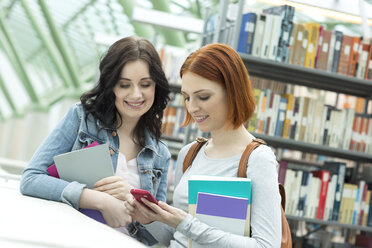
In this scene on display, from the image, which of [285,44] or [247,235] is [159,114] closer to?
[247,235]

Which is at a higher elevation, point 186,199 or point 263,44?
point 263,44

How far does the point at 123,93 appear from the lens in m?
1.82

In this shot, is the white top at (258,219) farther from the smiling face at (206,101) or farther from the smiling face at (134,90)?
the smiling face at (134,90)

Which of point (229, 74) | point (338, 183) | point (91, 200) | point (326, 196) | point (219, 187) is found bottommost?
point (326, 196)

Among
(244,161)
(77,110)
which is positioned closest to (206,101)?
(244,161)

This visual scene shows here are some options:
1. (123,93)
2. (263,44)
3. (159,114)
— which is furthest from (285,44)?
(123,93)

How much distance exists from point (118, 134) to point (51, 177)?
375 millimetres

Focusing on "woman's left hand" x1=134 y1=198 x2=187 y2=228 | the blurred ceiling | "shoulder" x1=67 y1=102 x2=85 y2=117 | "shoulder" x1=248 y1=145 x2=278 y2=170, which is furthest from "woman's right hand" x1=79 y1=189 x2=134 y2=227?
the blurred ceiling

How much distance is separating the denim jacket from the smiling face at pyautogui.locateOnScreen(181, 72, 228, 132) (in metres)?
0.34

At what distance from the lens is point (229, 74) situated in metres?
1.59

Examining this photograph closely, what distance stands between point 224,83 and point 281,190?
407mm

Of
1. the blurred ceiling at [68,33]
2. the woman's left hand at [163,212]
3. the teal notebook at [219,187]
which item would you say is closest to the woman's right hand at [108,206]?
the woman's left hand at [163,212]

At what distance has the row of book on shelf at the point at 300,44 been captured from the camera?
3.40 metres

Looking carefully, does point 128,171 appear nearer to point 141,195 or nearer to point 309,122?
point 141,195
